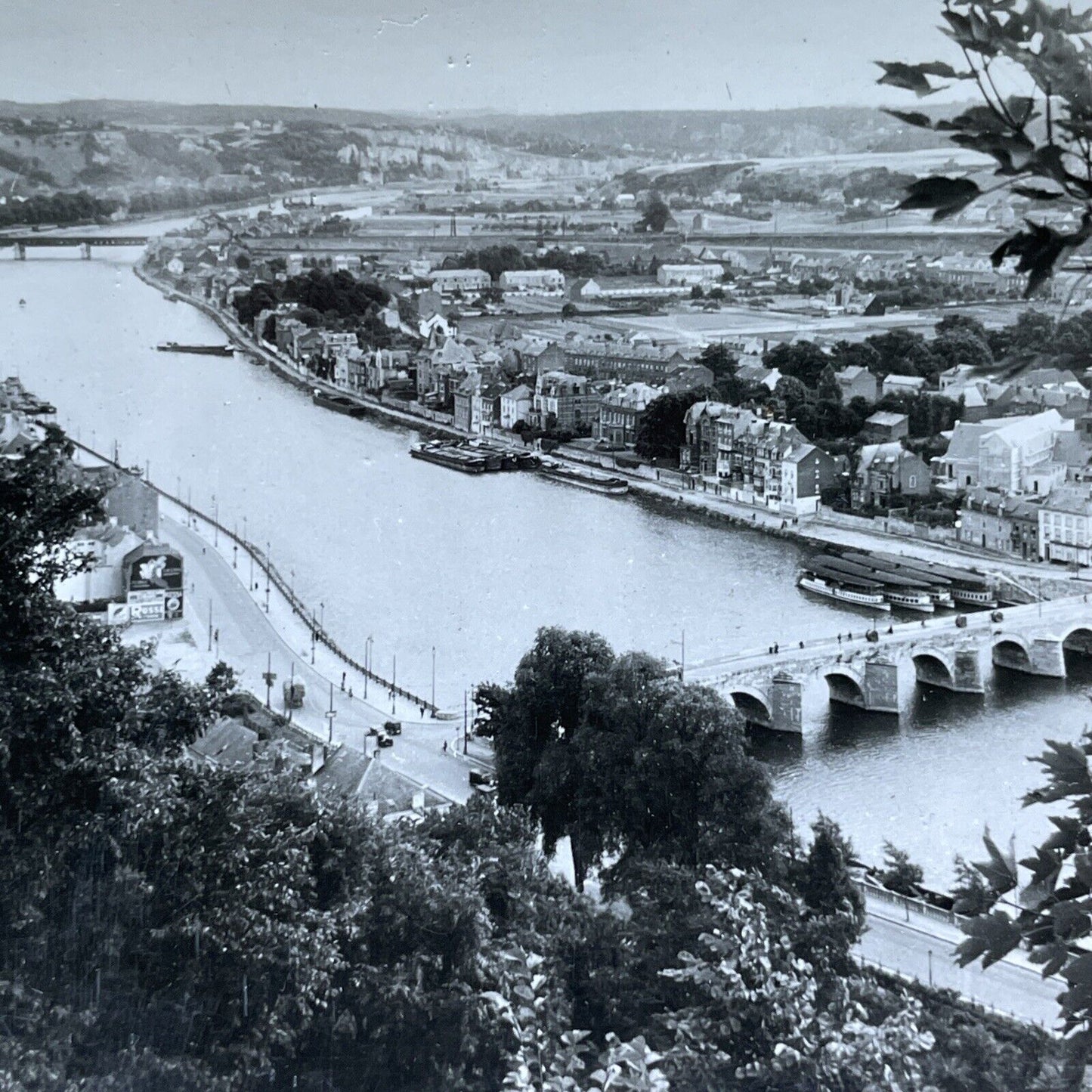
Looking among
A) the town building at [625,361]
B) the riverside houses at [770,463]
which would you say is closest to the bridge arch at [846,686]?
the riverside houses at [770,463]

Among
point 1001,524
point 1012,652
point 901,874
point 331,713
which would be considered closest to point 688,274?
point 1001,524

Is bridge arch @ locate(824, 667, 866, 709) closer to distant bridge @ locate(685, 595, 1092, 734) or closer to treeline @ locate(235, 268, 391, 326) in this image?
distant bridge @ locate(685, 595, 1092, 734)

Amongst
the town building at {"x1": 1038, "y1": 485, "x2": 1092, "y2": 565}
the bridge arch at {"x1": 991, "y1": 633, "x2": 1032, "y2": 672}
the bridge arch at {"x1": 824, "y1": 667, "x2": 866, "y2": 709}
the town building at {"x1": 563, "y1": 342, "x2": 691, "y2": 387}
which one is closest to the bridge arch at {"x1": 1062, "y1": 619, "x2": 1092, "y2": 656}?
the bridge arch at {"x1": 991, "y1": 633, "x2": 1032, "y2": 672}

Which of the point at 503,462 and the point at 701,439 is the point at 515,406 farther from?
the point at 701,439

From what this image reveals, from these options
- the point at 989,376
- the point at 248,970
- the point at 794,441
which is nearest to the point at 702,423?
the point at 794,441

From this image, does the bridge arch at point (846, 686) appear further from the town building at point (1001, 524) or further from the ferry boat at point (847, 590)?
the town building at point (1001, 524)

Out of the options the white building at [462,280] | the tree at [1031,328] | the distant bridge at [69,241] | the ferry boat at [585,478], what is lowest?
the ferry boat at [585,478]

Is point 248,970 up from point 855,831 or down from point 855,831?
up

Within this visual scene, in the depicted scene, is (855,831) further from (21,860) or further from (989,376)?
(989,376)
